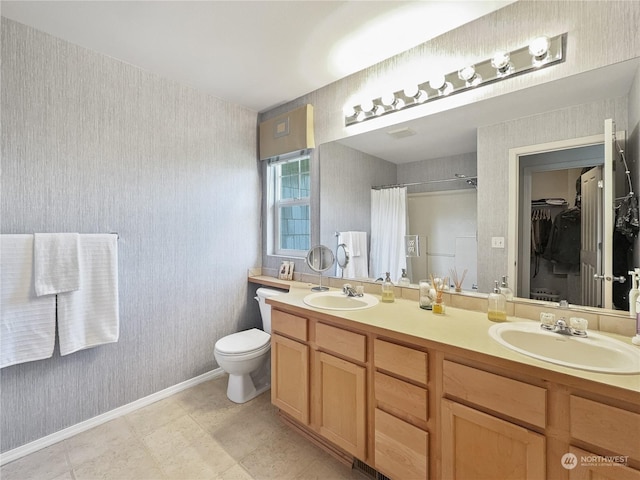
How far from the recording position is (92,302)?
1.81 meters

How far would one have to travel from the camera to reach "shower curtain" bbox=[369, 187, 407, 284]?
195 cm

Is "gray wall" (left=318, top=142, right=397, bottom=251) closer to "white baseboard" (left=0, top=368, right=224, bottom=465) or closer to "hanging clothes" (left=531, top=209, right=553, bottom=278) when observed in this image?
"hanging clothes" (left=531, top=209, right=553, bottom=278)

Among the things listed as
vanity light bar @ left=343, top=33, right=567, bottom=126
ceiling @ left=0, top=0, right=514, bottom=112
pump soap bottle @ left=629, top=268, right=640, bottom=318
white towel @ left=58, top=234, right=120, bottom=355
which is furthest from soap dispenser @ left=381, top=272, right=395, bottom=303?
white towel @ left=58, top=234, right=120, bottom=355

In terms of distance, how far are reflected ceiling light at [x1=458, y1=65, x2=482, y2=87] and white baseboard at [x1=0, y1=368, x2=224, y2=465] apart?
2.82m

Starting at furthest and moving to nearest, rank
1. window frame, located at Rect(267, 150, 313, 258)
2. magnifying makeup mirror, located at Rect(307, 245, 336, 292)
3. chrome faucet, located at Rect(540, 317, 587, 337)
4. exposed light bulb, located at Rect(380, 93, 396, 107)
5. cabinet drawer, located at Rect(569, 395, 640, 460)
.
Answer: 1. window frame, located at Rect(267, 150, 313, 258)
2. magnifying makeup mirror, located at Rect(307, 245, 336, 292)
3. exposed light bulb, located at Rect(380, 93, 396, 107)
4. chrome faucet, located at Rect(540, 317, 587, 337)
5. cabinet drawer, located at Rect(569, 395, 640, 460)

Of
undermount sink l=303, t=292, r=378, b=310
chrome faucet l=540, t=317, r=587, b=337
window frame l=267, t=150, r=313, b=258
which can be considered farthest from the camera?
window frame l=267, t=150, r=313, b=258

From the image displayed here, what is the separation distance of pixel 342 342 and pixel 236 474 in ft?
2.90

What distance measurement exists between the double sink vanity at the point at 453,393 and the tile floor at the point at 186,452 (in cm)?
14

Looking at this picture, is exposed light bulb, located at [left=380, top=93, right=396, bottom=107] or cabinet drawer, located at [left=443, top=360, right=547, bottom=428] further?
exposed light bulb, located at [left=380, top=93, right=396, bottom=107]

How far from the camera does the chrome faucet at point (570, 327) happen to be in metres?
1.14

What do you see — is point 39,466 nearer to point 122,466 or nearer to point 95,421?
point 95,421

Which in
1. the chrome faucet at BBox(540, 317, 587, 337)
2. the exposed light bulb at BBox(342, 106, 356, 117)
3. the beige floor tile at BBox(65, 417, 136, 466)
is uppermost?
the exposed light bulb at BBox(342, 106, 356, 117)

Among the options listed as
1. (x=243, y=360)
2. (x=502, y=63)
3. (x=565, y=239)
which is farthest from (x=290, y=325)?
(x=502, y=63)

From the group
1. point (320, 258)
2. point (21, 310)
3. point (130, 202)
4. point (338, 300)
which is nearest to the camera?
point (21, 310)
